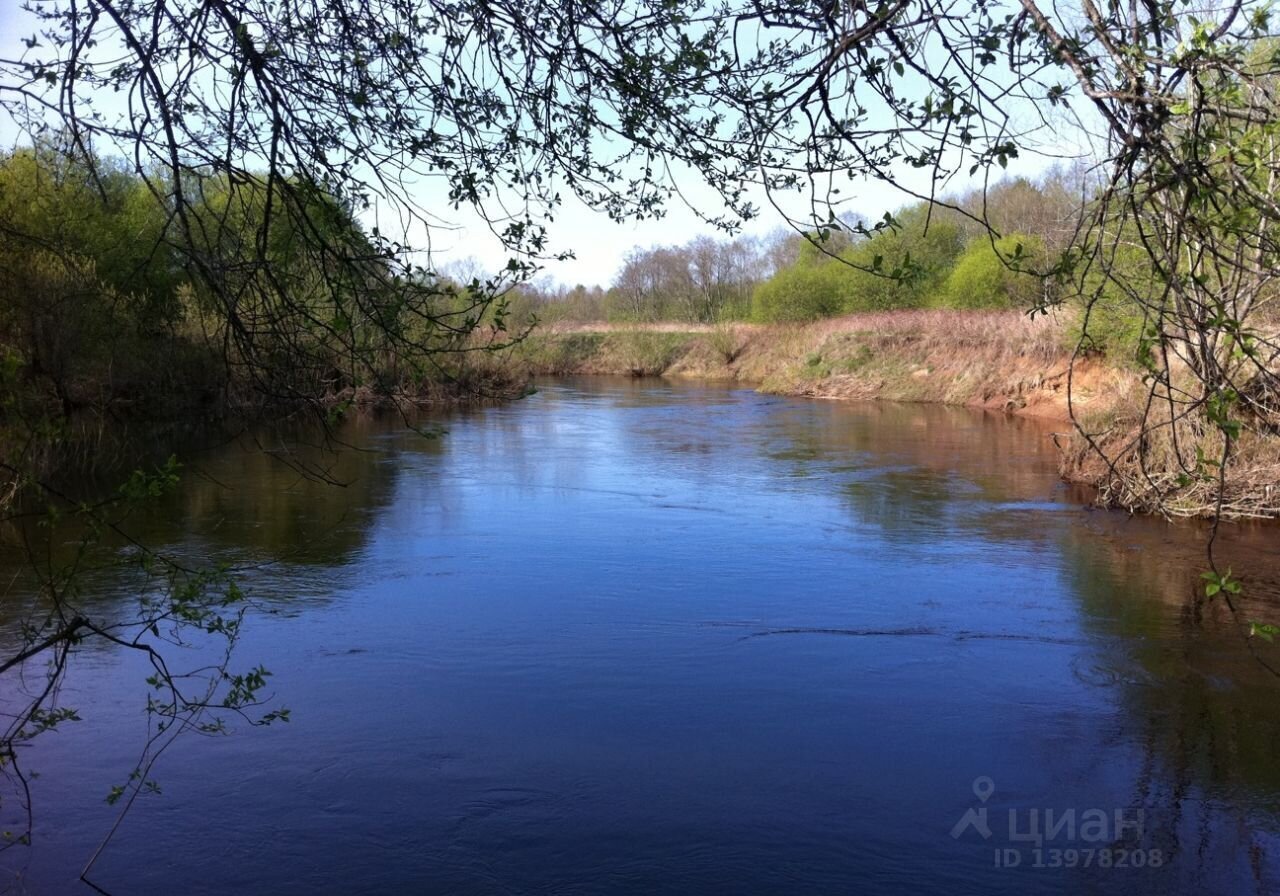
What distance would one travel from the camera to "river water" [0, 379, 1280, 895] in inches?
195

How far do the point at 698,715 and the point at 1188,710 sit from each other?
10.1 feet

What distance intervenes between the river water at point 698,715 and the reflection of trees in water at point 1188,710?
0.08 ft

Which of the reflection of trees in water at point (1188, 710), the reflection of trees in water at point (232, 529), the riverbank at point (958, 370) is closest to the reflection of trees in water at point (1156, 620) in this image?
the reflection of trees in water at point (1188, 710)

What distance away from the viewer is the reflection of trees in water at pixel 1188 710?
201 inches

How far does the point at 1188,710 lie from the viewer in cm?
651

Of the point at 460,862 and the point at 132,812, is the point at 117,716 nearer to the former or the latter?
the point at 132,812

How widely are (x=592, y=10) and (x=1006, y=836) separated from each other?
4290 mm

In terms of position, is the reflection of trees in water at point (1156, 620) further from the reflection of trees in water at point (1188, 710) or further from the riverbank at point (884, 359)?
the riverbank at point (884, 359)

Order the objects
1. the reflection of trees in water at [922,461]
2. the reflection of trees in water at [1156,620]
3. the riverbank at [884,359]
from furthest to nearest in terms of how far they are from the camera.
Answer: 1. the riverbank at [884,359]
2. the reflection of trees in water at [922,461]
3. the reflection of trees in water at [1156,620]

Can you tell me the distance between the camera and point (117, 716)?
20.7 feet

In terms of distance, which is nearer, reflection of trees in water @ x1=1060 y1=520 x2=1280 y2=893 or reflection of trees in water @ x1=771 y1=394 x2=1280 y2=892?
reflection of trees in water @ x1=1060 y1=520 x2=1280 y2=893

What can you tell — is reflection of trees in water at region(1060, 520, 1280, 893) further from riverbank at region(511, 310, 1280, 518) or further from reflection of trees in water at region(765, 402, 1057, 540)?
A: reflection of trees in water at region(765, 402, 1057, 540)

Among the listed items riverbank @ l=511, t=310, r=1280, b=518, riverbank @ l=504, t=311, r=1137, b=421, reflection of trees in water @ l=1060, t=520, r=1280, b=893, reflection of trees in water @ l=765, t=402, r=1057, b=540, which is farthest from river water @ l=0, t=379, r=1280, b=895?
riverbank @ l=504, t=311, r=1137, b=421

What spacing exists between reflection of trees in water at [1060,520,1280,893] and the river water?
0.02m
